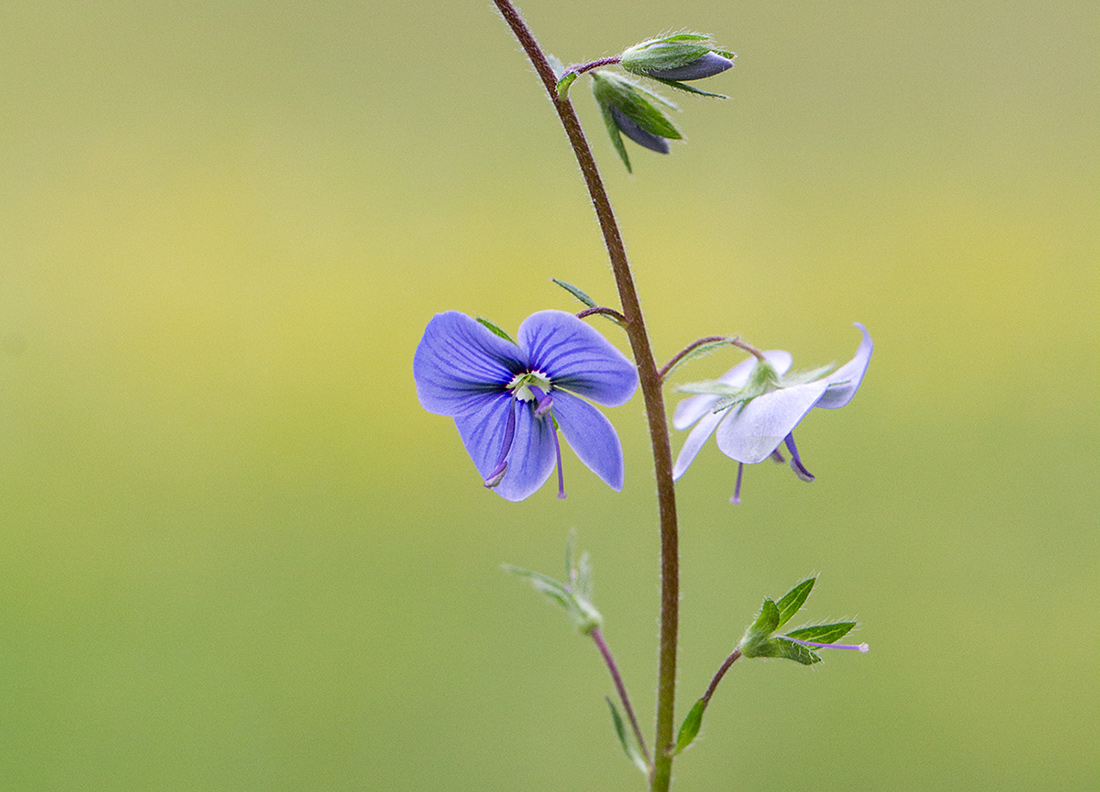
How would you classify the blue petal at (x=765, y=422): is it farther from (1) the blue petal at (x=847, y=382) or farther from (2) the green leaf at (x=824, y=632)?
(2) the green leaf at (x=824, y=632)

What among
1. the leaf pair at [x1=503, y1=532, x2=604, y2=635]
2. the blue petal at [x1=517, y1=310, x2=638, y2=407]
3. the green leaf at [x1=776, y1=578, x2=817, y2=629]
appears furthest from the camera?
the leaf pair at [x1=503, y1=532, x2=604, y2=635]

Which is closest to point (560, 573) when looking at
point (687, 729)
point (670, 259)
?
point (670, 259)

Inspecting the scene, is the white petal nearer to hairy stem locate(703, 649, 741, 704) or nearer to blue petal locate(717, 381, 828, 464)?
blue petal locate(717, 381, 828, 464)

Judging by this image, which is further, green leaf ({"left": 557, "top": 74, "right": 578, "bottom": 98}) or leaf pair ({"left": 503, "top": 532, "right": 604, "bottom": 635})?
leaf pair ({"left": 503, "top": 532, "right": 604, "bottom": 635})

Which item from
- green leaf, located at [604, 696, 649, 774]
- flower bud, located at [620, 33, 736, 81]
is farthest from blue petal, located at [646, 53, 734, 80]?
green leaf, located at [604, 696, 649, 774]

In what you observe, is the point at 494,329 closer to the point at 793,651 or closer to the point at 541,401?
the point at 541,401

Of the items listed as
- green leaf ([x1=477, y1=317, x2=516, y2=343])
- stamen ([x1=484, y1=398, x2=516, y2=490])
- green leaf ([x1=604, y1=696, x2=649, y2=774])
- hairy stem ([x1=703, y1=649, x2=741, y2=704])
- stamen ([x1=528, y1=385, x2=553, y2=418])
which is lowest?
green leaf ([x1=604, y1=696, x2=649, y2=774])
